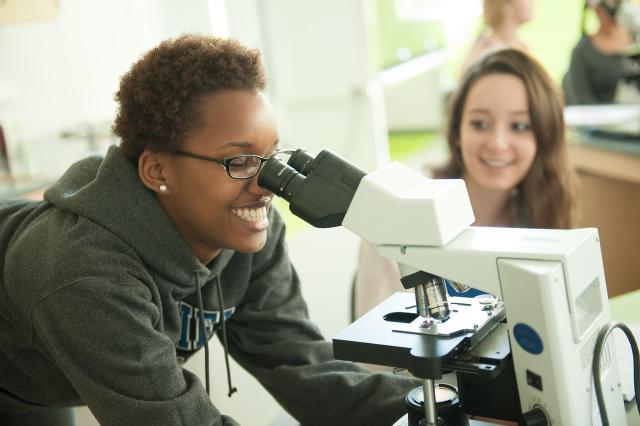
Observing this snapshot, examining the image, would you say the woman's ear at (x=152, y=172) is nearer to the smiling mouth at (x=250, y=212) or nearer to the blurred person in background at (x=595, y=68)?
the smiling mouth at (x=250, y=212)

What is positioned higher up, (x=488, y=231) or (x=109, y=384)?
(x=488, y=231)

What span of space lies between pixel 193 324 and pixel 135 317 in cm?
33

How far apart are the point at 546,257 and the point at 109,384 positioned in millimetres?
578

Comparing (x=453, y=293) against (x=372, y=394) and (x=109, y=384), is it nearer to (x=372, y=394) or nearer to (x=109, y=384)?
(x=372, y=394)

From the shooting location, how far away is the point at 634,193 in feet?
9.06

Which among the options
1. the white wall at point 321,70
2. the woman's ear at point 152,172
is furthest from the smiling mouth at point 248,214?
the white wall at point 321,70

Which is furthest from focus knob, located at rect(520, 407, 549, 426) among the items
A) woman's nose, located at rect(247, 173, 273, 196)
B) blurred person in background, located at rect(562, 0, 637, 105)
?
blurred person in background, located at rect(562, 0, 637, 105)

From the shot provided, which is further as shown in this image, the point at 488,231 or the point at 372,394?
the point at 372,394

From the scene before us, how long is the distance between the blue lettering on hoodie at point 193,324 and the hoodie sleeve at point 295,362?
51mm

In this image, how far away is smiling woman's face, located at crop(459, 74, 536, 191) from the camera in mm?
1760

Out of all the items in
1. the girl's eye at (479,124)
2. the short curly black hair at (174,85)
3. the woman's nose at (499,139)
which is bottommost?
the woman's nose at (499,139)

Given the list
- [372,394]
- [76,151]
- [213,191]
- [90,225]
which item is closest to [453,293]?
[372,394]

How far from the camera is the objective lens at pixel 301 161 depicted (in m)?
0.87

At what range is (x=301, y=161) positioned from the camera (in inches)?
34.7
